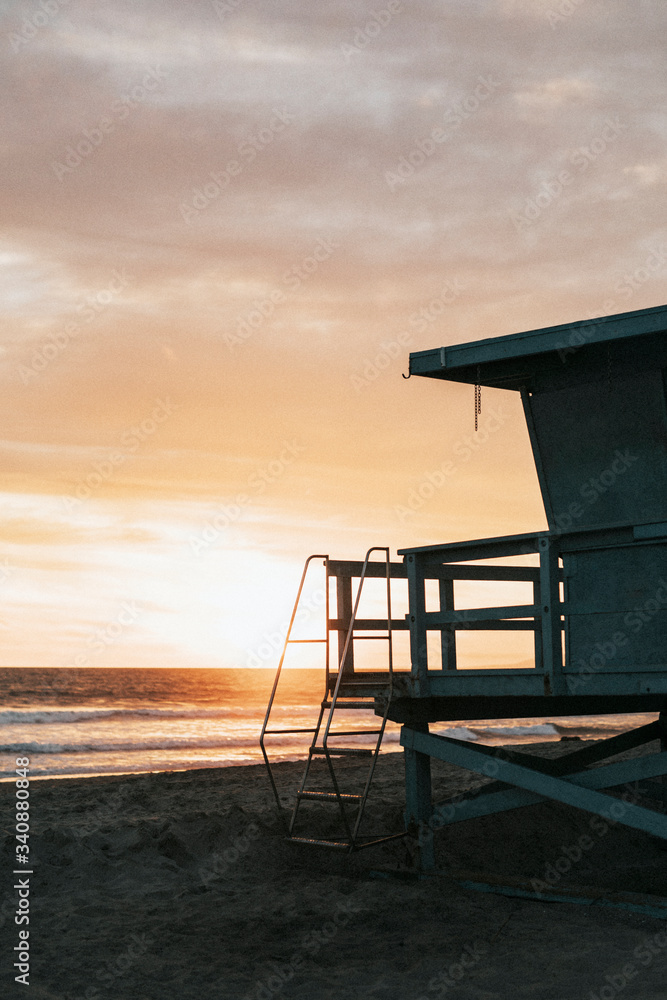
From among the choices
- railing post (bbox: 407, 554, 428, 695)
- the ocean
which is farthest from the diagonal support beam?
the ocean

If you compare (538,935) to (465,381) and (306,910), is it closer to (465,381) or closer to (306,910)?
(306,910)

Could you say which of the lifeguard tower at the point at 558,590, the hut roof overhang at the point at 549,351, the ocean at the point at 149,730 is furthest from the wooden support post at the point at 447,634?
the ocean at the point at 149,730

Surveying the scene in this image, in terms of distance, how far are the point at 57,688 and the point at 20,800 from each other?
64067 millimetres

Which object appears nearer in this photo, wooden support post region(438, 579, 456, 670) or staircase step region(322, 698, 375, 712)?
staircase step region(322, 698, 375, 712)

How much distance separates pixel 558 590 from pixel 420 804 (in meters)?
2.84

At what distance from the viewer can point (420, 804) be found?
9695 millimetres

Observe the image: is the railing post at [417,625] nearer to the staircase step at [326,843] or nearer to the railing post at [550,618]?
the railing post at [550,618]

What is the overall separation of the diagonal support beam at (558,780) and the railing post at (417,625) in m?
0.70

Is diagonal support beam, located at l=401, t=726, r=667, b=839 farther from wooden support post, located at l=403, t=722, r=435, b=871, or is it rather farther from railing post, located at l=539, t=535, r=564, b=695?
railing post, located at l=539, t=535, r=564, b=695

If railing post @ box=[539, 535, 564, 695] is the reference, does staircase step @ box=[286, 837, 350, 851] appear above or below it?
below

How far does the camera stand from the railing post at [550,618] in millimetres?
8312

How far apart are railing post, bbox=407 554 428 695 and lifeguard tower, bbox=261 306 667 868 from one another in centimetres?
1

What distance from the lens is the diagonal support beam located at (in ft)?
27.1

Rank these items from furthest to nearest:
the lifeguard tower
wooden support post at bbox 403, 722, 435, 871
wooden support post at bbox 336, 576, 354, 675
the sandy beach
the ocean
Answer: the ocean
wooden support post at bbox 403, 722, 435, 871
wooden support post at bbox 336, 576, 354, 675
the lifeguard tower
the sandy beach
